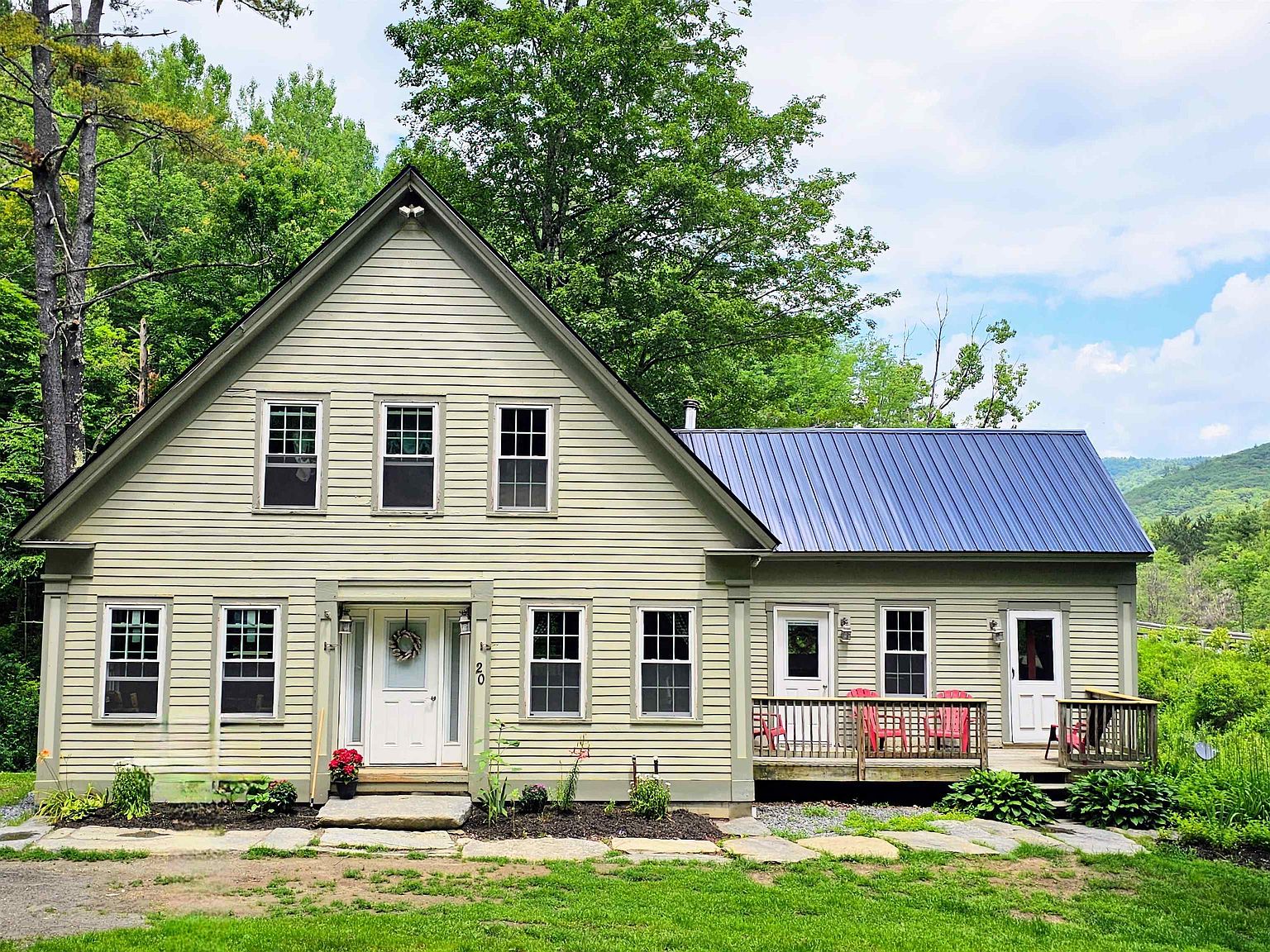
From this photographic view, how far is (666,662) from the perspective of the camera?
13672 millimetres

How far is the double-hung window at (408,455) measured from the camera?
13.6m

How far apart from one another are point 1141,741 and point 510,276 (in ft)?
35.3

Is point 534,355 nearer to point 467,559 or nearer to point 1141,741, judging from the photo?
point 467,559

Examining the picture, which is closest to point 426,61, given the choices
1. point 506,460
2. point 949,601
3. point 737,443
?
point 737,443

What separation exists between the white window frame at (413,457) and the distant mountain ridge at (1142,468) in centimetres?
13388

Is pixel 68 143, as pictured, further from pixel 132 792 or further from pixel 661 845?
pixel 661 845

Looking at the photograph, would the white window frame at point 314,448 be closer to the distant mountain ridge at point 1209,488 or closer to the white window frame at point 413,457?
the white window frame at point 413,457

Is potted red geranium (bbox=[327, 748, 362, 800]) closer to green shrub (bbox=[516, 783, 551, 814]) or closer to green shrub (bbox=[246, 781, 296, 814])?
green shrub (bbox=[246, 781, 296, 814])

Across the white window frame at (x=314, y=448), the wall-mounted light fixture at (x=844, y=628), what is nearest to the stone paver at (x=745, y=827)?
the wall-mounted light fixture at (x=844, y=628)

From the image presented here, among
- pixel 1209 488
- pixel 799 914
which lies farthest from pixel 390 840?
pixel 1209 488

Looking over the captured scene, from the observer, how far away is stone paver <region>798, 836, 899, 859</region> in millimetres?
11172

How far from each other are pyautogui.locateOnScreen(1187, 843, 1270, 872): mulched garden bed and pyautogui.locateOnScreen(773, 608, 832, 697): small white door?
218 inches

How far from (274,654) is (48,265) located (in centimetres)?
895

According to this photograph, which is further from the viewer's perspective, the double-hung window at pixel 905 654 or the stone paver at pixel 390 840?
the double-hung window at pixel 905 654
